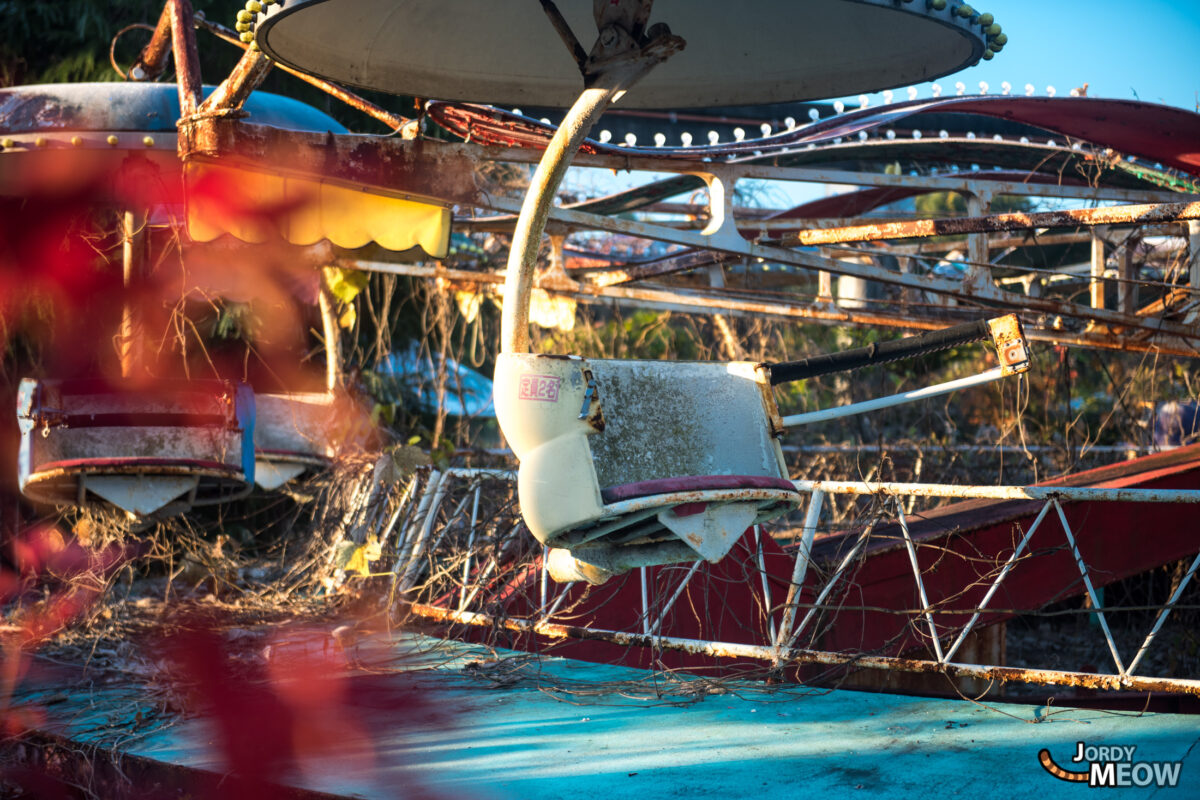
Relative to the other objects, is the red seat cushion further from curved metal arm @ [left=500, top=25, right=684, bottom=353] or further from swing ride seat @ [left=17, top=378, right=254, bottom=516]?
swing ride seat @ [left=17, top=378, right=254, bottom=516]

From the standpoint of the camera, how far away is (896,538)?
5879mm

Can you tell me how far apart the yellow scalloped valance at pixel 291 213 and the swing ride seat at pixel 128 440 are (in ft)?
3.19

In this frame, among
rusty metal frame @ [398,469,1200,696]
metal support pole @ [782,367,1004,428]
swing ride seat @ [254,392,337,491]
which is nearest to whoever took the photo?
metal support pole @ [782,367,1004,428]

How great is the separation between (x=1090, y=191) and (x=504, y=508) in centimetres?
417

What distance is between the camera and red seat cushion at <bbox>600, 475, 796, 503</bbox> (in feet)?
9.70

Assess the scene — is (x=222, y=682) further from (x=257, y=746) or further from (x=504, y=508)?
(x=504, y=508)

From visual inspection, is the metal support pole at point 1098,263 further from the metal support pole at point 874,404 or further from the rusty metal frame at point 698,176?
the metal support pole at point 874,404

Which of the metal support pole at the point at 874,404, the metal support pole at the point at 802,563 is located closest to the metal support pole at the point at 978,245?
the metal support pole at the point at 802,563

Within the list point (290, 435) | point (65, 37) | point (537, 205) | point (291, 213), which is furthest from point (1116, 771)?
point (65, 37)

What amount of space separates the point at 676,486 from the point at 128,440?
4.35 meters

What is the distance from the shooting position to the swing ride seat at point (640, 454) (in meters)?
2.98

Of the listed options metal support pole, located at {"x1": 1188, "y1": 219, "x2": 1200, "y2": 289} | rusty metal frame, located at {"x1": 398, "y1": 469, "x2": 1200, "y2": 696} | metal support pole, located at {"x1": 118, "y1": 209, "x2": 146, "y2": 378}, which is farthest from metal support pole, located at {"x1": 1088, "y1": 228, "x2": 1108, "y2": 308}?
metal support pole, located at {"x1": 118, "y1": 209, "x2": 146, "y2": 378}

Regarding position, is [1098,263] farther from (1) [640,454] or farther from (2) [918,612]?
(1) [640,454]

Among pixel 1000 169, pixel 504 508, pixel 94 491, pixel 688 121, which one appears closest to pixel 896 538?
pixel 504 508
